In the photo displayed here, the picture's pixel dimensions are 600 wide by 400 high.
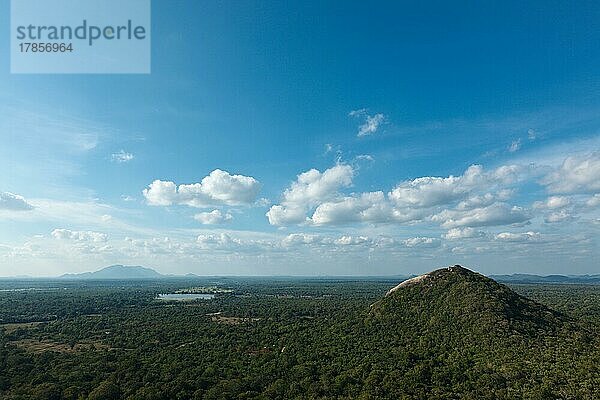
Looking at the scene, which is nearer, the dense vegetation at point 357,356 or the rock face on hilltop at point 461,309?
the dense vegetation at point 357,356

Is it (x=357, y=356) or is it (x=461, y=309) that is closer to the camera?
(x=357, y=356)

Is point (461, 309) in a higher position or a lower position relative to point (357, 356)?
higher

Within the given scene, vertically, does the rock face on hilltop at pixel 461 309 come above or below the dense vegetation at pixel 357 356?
above

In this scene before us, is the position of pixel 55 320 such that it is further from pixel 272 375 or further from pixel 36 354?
pixel 272 375

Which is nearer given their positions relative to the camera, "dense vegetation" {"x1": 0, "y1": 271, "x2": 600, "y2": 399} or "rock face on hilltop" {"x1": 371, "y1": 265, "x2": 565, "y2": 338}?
"dense vegetation" {"x1": 0, "y1": 271, "x2": 600, "y2": 399}

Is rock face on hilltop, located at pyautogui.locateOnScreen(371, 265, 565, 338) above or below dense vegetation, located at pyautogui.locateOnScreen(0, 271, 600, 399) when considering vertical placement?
above
